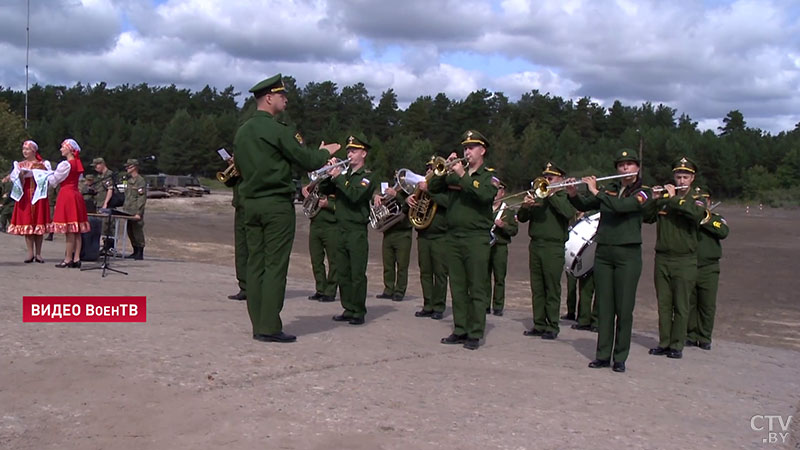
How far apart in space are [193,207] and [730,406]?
157 ft

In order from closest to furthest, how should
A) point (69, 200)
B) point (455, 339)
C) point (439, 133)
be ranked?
1. point (455, 339)
2. point (69, 200)
3. point (439, 133)

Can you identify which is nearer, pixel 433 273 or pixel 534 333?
pixel 534 333

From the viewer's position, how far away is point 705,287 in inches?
377

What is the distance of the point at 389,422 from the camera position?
521 centimetres

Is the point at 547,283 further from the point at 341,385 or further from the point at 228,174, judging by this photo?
the point at 228,174

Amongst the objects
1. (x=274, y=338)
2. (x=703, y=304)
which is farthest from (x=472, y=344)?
(x=703, y=304)

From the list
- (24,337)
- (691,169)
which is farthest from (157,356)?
(691,169)

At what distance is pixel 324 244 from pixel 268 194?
3859mm

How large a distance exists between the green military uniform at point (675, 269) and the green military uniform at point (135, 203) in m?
10.5

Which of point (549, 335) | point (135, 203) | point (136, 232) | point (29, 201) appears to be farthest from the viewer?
point (136, 232)

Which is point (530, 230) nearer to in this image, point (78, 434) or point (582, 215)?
point (582, 215)

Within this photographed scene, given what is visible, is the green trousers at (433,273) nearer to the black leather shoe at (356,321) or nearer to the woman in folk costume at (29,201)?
the black leather shoe at (356,321)

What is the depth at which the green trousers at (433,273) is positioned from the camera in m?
9.30

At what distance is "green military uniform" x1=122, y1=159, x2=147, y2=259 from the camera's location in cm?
1529
